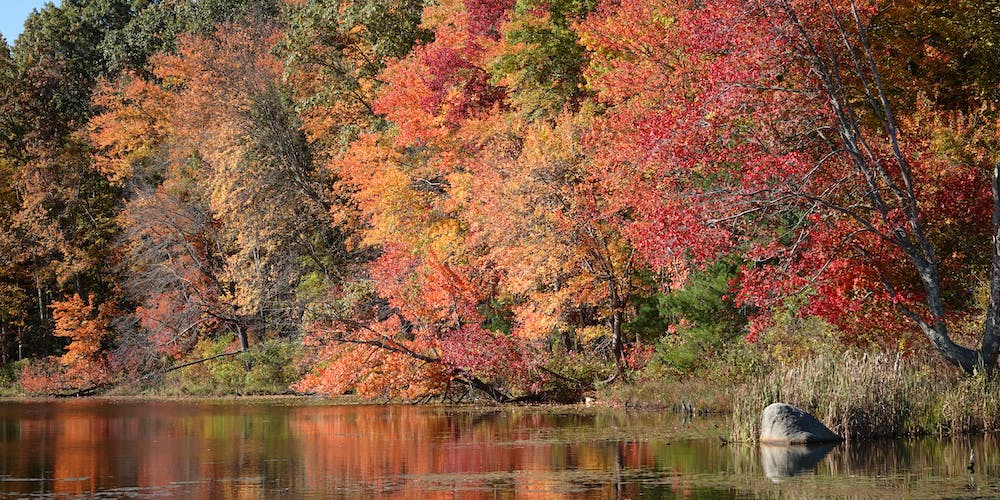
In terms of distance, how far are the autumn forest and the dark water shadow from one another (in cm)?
359

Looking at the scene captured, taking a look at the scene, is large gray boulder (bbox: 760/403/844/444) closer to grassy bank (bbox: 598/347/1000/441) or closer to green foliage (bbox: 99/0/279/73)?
grassy bank (bbox: 598/347/1000/441)

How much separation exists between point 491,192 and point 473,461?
14221mm

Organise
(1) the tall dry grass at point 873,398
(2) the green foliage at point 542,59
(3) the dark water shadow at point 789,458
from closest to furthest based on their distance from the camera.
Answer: (3) the dark water shadow at point 789,458, (1) the tall dry grass at point 873,398, (2) the green foliage at point 542,59

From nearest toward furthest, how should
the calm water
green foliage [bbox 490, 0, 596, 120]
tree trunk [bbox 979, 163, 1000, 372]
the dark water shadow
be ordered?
1. the calm water
2. the dark water shadow
3. tree trunk [bbox 979, 163, 1000, 372]
4. green foliage [bbox 490, 0, 596, 120]

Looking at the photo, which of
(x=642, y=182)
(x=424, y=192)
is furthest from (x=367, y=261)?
(x=642, y=182)

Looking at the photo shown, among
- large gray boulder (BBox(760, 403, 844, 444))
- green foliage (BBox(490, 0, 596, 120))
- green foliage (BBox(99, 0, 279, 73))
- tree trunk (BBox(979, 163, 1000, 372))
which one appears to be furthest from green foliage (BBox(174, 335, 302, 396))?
tree trunk (BBox(979, 163, 1000, 372))

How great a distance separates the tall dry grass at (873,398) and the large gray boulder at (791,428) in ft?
0.68

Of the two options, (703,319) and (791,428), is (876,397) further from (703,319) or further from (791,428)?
(703,319)

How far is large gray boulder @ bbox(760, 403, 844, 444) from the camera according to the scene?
1681 cm

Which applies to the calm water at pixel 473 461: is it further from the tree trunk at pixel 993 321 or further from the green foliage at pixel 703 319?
the tree trunk at pixel 993 321

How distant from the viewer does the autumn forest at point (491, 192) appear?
20531 mm

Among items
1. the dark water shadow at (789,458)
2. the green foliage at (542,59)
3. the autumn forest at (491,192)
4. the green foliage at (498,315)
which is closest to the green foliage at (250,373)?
the autumn forest at (491,192)

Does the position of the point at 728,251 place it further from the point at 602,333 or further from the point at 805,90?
the point at 602,333

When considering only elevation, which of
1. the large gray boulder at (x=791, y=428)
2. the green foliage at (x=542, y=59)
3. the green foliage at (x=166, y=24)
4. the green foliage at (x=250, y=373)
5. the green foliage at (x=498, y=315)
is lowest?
the large gray boulder at (x=791, y=428)
